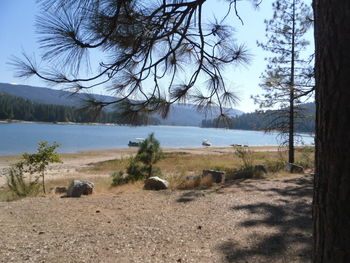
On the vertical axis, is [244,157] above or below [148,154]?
below

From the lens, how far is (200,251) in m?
2.89

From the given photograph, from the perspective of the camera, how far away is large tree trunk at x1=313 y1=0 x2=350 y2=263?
964mm

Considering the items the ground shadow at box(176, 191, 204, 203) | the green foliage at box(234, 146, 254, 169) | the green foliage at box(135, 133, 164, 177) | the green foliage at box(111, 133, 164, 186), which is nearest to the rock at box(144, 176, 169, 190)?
the ground shadow at box(176, 191, 204, 203)

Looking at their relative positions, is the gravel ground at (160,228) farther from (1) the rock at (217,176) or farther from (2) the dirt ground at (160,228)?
(1) the rock at (217,176)

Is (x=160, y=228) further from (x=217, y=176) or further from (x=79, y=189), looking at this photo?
(x=217, y=176)

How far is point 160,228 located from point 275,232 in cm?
142

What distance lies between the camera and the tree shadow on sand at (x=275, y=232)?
110 inches

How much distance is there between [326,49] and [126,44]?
6.46ft

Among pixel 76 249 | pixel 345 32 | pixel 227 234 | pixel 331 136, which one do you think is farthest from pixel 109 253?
pixel 345 32

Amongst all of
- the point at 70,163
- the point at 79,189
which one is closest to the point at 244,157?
the point at 79,189

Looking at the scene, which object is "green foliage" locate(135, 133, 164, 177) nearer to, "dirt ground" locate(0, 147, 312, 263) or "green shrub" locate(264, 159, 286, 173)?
"dirt ground" locate(0, 147, 312, 263)

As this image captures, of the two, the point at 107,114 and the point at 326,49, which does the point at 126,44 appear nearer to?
the point at 107,114

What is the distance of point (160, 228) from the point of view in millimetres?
Result: 3553

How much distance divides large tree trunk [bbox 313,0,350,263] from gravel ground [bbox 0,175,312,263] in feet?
6.19
